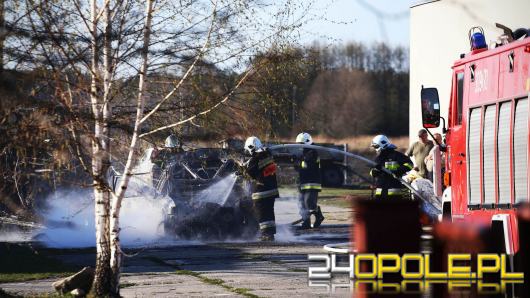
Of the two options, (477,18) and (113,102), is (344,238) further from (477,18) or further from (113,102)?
(477,18)

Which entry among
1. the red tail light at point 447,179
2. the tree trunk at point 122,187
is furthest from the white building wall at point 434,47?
the tree trunk at point 122,187

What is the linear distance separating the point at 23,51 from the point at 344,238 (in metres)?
10.1

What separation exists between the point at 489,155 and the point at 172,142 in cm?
305

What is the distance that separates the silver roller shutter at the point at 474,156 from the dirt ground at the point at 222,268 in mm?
1612

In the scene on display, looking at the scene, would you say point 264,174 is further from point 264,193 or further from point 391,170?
point 391,170

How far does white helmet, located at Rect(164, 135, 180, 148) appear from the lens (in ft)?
33.8

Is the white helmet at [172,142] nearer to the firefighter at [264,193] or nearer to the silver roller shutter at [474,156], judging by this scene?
the silver roller shutter at [474,156]

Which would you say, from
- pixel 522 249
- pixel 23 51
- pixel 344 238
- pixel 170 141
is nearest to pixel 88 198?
pixel 344 238

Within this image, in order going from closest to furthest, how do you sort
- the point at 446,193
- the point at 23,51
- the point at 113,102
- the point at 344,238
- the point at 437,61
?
the point at 23,51
the point at 113,102
the point at 446,193
the point at 344,238
the point at 437,61

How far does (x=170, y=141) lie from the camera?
10406 mm

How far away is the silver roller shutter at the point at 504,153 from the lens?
363 inches

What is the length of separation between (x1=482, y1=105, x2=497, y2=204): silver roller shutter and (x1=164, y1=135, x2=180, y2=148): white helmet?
2.95 meters

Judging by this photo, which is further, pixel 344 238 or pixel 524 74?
pixel 344 238

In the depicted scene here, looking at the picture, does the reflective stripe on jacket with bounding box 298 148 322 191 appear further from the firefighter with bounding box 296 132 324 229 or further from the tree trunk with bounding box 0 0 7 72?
the tree trunk with bounding box 0 0 7 72
